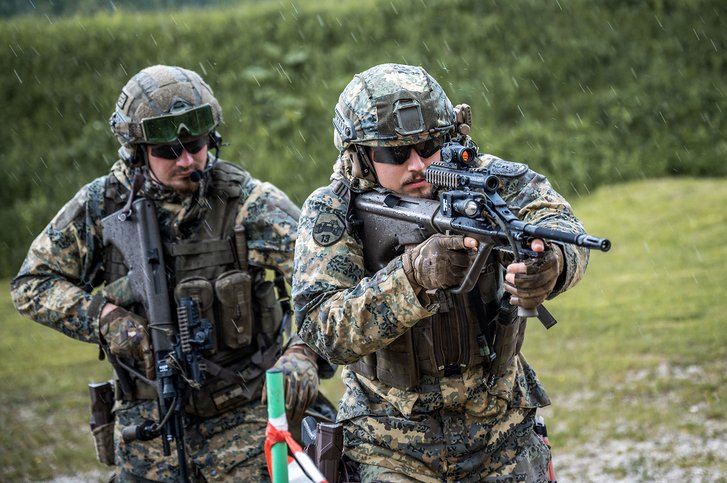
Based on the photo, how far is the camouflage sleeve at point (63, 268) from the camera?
579 centimetres

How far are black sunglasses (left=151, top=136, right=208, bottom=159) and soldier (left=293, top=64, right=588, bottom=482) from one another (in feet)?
4.91

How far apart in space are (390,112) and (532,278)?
1.09 m

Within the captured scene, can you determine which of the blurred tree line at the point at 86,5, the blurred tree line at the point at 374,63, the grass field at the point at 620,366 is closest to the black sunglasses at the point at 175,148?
the grass field at the point at 620,366

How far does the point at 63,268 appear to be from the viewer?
19.4ft

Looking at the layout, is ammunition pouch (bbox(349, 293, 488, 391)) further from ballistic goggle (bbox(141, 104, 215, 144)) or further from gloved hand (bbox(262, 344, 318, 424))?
ballistic goggle (bbox(141, 104, 215, 144))

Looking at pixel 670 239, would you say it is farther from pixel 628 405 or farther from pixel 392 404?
pixel 392 404

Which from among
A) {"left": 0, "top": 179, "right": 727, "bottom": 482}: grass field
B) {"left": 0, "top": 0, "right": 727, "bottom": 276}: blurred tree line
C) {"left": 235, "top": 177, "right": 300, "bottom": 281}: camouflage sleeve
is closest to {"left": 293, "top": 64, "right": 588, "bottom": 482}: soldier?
{"left": 235, "top": 177, "right": 300, "bottom": 281}: camouflage sleeve

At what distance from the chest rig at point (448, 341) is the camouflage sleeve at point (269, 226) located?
58.7 inches

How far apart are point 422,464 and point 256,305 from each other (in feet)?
6.16

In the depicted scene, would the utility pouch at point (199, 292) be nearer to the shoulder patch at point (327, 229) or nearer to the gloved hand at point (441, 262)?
the shoulder patch at point (327, 229)

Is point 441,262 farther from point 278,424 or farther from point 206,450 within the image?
point 206,450

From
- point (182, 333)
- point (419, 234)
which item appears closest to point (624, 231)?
point (182, 333)

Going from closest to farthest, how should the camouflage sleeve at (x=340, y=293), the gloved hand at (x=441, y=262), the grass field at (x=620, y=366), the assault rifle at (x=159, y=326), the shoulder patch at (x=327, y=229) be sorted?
the gloved hand at (x=441, y=262) → the camouflage sleeve at (x=340, y=293) → the shoulder patch at (x=327, y=229) → the assault rifle at (x=159, y=326) → the grass field at (x=620, y=366)

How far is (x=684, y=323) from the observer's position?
433 inches
